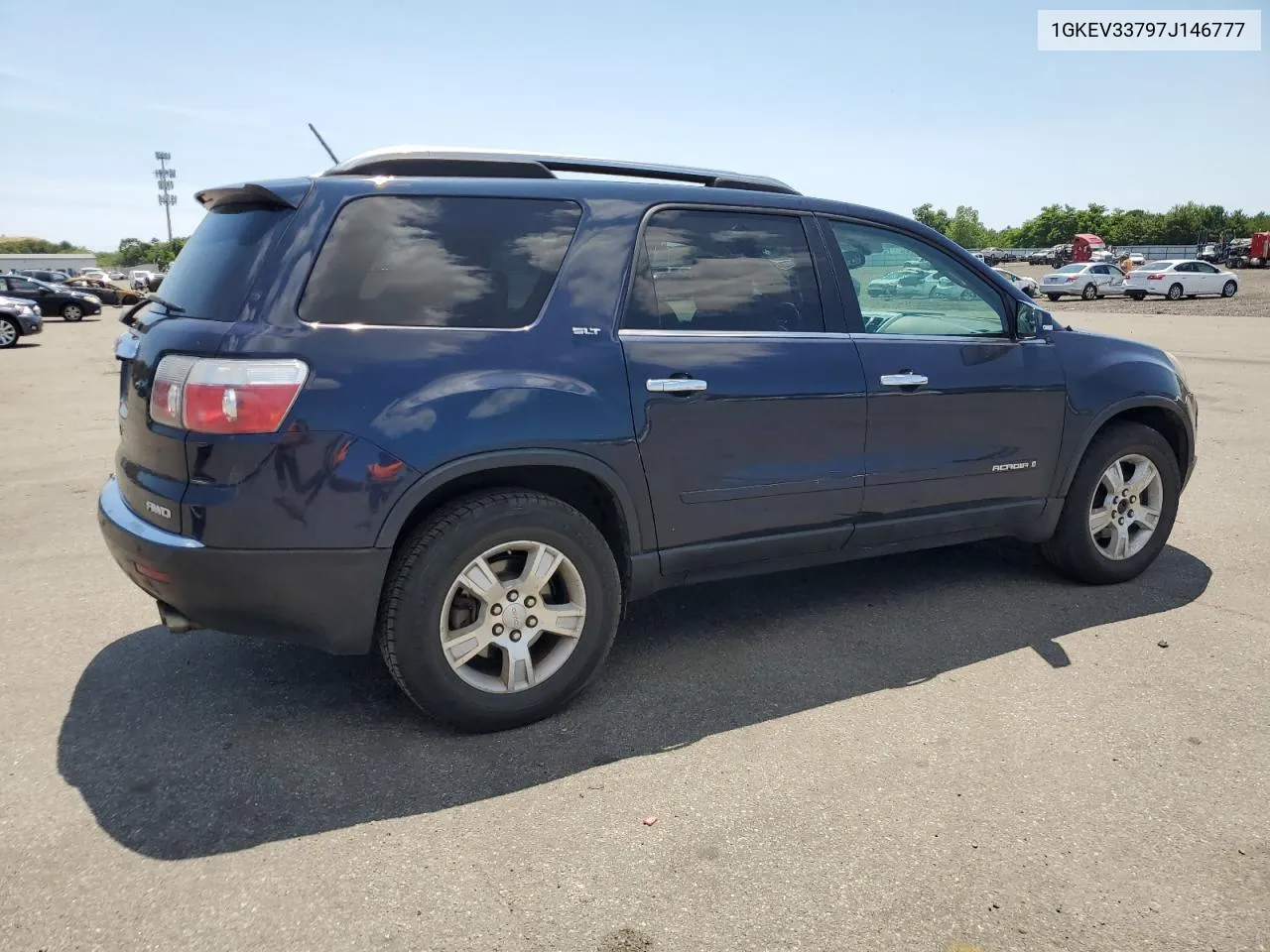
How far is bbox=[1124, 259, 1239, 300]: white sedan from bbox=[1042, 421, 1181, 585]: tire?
114 feet

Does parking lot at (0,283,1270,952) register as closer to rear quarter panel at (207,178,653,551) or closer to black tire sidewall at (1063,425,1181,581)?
black tire sidewall at (1063,425,1181,581)

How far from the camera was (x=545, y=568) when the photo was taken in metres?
3.27

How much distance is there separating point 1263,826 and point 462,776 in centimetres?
237

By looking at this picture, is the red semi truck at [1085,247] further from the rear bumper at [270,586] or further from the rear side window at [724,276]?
the rear bumper at [270,586]

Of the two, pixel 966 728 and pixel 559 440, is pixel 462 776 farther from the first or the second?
pixel 966 728

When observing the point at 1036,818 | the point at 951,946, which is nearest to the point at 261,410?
the point at 951,946

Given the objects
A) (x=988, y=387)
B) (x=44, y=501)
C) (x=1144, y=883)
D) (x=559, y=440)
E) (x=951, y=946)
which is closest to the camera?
(x=951, y=946)

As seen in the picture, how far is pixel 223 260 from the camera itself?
3174 mm

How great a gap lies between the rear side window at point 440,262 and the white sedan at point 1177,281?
122 feet

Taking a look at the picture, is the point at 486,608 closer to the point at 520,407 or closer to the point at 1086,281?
the point at 520,407

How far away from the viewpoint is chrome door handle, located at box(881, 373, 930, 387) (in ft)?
13.0

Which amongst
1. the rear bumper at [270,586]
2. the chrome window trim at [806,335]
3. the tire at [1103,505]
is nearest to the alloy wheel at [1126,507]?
the tire at [1103,505]

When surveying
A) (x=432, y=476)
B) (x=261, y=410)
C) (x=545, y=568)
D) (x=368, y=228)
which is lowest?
(x=545, y=568)

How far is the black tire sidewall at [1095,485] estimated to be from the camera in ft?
15.2
